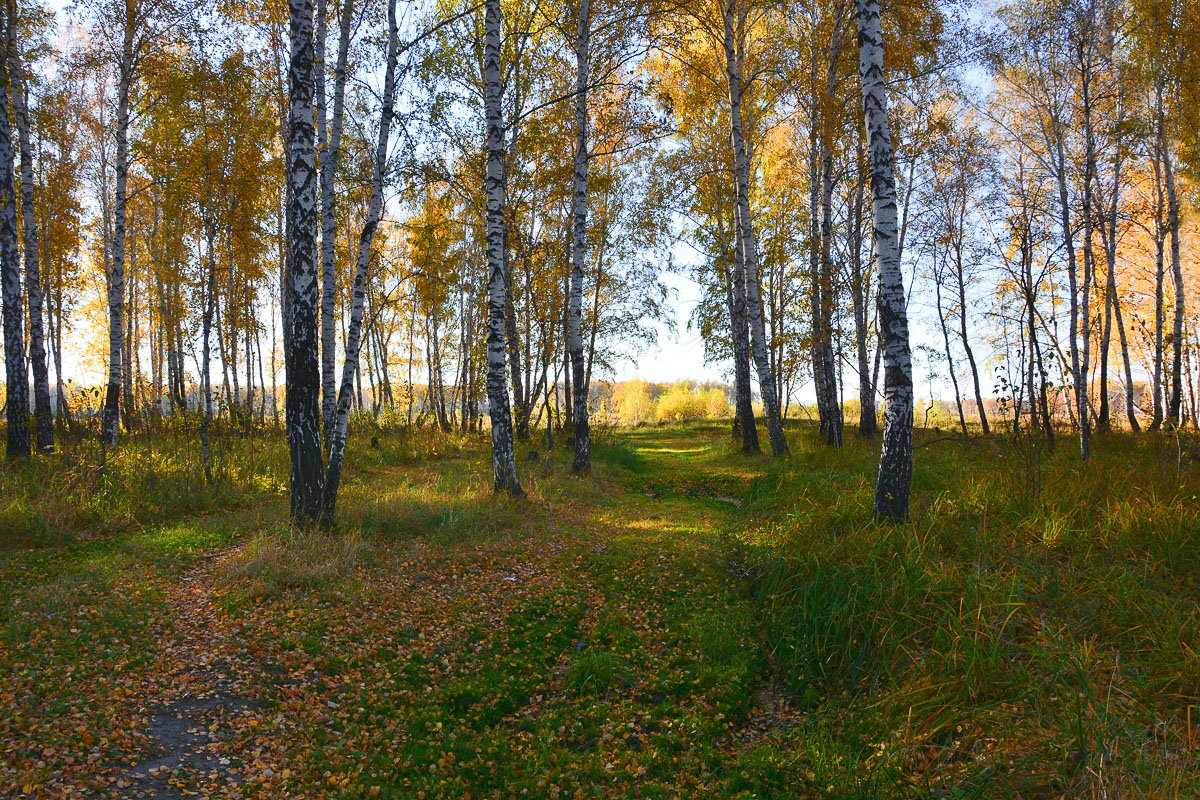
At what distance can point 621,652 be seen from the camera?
15.0ft

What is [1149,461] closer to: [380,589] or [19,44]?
[380,589]

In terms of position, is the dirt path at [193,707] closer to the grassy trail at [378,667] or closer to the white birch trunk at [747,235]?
the grassy trail at [378,667]

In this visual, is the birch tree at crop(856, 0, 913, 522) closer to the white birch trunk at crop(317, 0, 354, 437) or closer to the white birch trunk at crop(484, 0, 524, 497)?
the white birch trunk at crop(484, 0, 524, 497)

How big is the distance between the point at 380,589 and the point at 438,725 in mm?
2121

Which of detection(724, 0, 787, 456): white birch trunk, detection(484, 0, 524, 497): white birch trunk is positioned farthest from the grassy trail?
detection(724, 0, 787, 456): white birch trunk

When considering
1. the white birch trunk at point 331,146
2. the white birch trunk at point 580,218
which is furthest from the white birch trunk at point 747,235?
the white birch trunk at point 331,146

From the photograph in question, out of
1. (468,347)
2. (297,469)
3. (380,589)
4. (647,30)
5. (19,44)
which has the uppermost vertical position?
(647,30)

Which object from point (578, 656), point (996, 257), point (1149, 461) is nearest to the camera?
point (578, 656)

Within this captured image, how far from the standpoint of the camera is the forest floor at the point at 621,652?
2979 mm

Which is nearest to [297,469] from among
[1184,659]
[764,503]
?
[764,503]

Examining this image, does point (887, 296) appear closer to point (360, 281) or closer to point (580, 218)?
point (580, 218)

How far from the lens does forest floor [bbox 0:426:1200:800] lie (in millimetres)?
2979

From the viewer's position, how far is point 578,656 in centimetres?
446

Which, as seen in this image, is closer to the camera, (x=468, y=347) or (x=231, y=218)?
(x=231, y=218)
